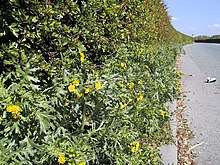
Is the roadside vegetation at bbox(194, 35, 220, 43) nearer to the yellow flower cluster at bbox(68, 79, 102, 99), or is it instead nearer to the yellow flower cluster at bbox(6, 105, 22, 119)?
the yellow flower cluster at bbox(68, 79, 102, 99)

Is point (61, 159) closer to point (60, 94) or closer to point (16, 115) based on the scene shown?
point (16, 115)

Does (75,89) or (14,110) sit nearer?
(14,110)

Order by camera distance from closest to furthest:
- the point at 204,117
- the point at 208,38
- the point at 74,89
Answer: the point at 74,89 < the point at 204,117 < the point at 208,38

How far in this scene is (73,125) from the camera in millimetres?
2520

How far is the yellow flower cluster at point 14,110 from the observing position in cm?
181

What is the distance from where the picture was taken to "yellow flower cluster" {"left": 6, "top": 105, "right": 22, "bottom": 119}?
1808mm

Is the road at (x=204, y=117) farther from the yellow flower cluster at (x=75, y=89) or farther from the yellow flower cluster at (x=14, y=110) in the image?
the yellow flower cluster at (x=14, y=110)

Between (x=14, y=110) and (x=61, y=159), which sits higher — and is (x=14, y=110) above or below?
above

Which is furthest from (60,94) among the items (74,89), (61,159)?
(61,159)

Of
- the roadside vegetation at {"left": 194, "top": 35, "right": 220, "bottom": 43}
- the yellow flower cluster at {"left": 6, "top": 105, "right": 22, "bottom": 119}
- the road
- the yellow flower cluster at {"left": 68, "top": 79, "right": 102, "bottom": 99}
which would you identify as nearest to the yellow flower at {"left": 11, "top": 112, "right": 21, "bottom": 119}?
the yellow flower cluster at {"left": 6, "top": 105, "right": 22, "bottom": 119}

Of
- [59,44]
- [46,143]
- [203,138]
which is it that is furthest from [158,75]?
[46,143]

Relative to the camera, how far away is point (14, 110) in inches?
71.2

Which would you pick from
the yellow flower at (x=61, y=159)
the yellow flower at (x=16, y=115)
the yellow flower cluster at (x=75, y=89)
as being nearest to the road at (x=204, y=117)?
the yellow flower cluster at (x=75, y=89)

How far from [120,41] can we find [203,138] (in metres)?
2.00
